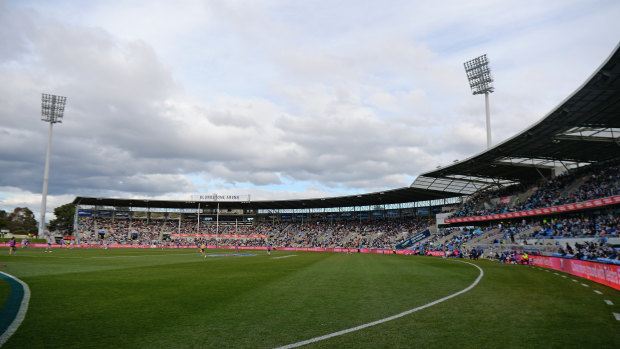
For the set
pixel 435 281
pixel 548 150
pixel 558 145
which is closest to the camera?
pixel 435 281

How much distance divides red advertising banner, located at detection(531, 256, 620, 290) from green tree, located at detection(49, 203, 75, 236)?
131532 millimetres

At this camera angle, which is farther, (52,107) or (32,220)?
(32,220)

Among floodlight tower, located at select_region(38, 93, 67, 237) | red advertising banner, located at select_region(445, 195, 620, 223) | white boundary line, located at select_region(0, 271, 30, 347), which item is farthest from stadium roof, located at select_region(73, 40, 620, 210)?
floodlight tower, located at select_region(38, 93, 67, 237)

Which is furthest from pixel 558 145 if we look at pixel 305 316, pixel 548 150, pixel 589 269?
pixel 305 316

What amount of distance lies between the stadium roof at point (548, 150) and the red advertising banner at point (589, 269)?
11945 millimetres

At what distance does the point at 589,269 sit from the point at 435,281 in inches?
359

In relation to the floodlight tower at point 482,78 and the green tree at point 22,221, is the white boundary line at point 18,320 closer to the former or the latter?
the floodlight tower at point 482,78

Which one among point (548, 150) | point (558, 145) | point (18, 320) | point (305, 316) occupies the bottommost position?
point (305, 316)

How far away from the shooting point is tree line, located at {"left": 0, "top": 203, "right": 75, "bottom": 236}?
11588 centimetres

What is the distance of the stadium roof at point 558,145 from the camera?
25625mm

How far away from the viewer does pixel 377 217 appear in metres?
83.8

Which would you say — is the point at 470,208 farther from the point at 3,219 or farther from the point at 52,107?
the point at 3,219

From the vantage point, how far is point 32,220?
120688 millimetres

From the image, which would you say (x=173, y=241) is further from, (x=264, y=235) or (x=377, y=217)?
(x=377, y=217)
